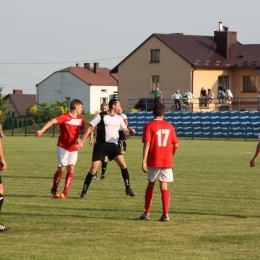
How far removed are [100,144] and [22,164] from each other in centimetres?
1048

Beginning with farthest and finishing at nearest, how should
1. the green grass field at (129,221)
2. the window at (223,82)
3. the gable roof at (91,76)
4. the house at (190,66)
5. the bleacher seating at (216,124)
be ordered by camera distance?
the gable roof at (91,76) < the window at (223,82) < the house at (190,66) < the bleacher seating at (216,124) < the green grass field at (129,221)

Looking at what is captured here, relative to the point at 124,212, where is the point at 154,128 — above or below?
above

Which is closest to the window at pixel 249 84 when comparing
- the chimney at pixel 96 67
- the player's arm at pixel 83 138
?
the chimney at pixel 96 67

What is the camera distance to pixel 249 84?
70.9 metres

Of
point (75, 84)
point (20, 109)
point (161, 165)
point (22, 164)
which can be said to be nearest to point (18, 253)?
point (161, 165)

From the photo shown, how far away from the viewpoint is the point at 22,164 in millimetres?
25641

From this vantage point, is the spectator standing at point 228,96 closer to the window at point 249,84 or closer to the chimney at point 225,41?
the window at point 249,84

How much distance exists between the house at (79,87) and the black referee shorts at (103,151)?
328ft

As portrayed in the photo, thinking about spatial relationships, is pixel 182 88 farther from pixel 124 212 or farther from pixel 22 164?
pixel 124 212

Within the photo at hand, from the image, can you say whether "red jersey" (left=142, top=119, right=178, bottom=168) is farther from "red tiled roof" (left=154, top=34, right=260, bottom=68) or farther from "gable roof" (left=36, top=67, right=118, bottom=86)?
"gable roof" (left=36, top=67, right=118, bottom=86)

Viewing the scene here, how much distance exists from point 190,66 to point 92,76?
50.7m

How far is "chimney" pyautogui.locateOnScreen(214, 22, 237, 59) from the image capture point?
238 feet

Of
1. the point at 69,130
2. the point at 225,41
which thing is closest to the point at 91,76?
the point at 225,41

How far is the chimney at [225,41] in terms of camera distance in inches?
2852
